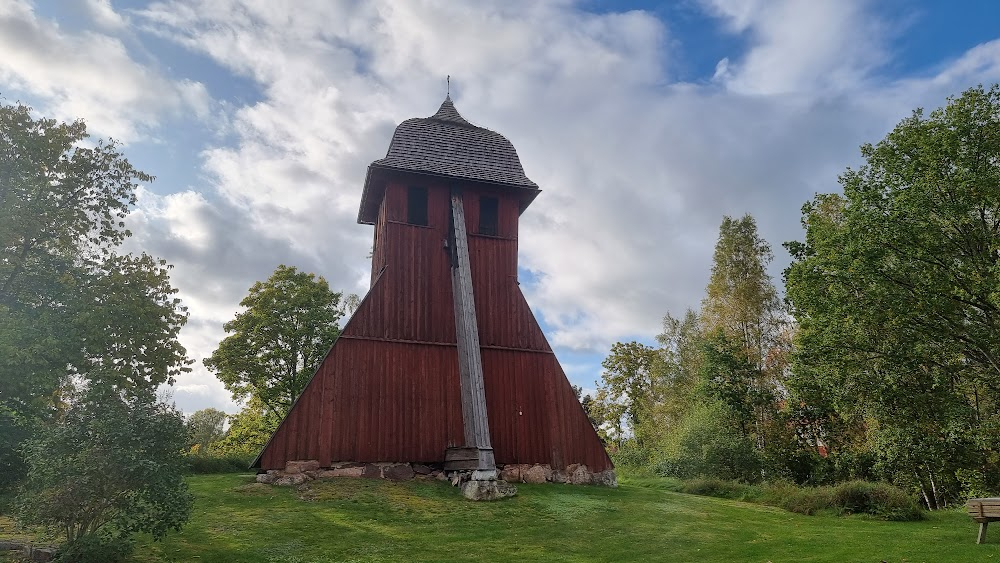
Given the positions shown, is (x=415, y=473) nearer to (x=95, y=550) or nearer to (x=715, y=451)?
(x=95, y=550)

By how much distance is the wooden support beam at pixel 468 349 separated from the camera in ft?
56.5

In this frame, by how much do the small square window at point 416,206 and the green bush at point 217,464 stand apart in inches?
437

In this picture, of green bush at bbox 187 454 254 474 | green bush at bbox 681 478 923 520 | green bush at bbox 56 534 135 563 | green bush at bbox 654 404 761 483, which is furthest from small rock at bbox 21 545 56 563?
green bush at bbox 654 404 761 483

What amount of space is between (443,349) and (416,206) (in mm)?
5713

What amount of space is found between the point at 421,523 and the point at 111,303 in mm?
14179

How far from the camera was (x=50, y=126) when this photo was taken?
20562 mm

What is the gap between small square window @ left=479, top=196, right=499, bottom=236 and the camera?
2284 centimetres

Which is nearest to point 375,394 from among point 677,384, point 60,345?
point 60,345

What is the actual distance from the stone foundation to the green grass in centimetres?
56

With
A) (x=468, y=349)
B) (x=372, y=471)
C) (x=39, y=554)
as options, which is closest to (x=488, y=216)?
(x=468, y=349)

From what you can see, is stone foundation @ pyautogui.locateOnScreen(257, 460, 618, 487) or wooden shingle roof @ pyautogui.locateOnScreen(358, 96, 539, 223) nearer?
stone foundation @ pyautogui.locateOnScreen(257, 460, 618, 487)

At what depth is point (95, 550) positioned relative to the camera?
8.92 meters

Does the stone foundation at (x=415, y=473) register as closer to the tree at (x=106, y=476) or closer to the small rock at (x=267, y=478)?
the small rock at (x=267, y=478)

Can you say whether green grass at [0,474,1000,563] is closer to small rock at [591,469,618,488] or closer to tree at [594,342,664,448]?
small rock at [591,469,618,488]
